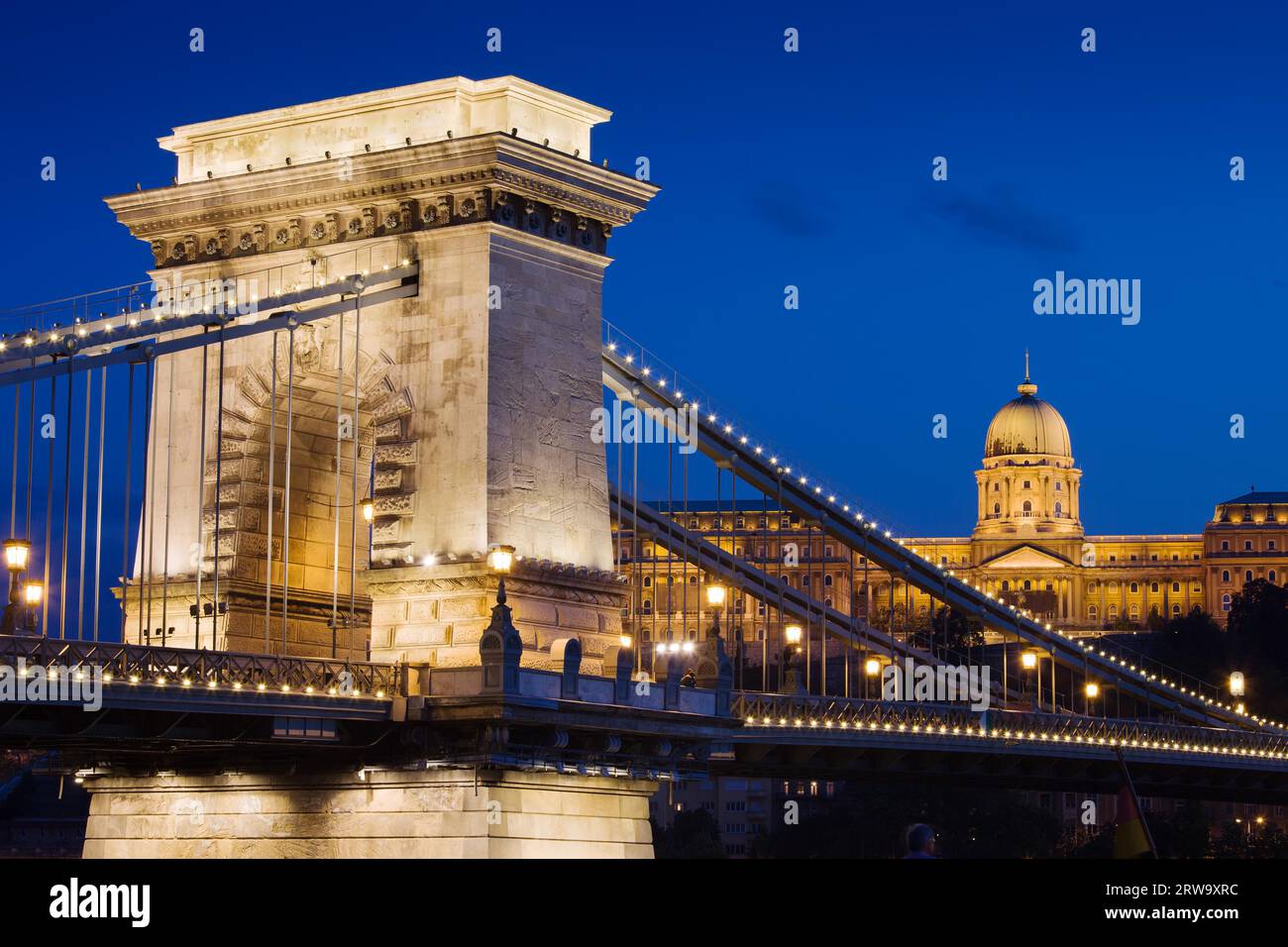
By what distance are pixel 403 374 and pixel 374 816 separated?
9.94 metres

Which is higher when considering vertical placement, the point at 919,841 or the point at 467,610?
the point at 467,610

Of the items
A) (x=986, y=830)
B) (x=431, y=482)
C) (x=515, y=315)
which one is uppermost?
(x=515, y=315)

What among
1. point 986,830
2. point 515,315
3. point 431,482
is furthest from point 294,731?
point 986,830

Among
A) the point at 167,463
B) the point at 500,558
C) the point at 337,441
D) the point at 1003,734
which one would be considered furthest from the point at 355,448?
the point at 1003,734

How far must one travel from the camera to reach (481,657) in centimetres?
5103

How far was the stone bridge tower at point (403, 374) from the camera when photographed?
5466cm

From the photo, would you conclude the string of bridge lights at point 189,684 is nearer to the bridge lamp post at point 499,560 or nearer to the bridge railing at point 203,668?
the bridge railing at point 203,668

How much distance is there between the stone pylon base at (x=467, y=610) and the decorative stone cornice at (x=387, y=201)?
7.88 meters

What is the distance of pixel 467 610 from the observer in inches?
2111

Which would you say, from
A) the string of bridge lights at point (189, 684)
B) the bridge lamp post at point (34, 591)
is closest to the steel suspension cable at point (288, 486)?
the string of bridge lights at point (189, 684)

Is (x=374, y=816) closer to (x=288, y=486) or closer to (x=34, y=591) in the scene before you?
(x=288, y=486)
